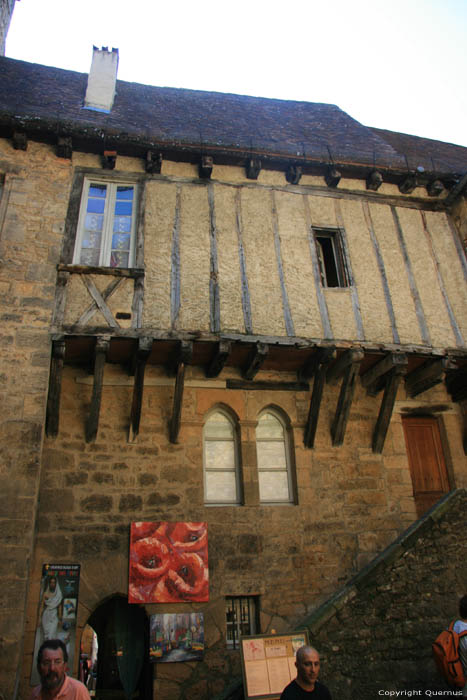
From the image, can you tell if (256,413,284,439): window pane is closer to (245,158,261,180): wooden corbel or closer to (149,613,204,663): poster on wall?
(149,613,204,663): poster on wall

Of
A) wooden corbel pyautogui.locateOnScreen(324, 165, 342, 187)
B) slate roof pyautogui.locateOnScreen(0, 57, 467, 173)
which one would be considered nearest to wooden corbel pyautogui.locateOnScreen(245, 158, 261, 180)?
slate roof pyautogui.locateOnScreen(0, 57, 467, 173)

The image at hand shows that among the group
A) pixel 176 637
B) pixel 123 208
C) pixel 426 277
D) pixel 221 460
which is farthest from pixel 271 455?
pixel 123 208

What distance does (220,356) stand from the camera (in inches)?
259

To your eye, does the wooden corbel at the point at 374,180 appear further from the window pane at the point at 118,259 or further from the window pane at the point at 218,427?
the window pane at the point at 218,427

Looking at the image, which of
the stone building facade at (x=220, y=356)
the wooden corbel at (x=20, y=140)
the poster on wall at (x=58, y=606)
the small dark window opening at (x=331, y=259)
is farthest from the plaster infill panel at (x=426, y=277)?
the wooden corbel at (x=20, y=140)

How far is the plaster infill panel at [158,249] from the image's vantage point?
668cm

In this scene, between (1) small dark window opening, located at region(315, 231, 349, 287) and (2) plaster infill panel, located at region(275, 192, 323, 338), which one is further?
(1) small dark window opening, located at region(315, 231, 349, 287)

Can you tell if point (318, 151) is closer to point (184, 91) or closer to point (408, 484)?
point (184, 91)

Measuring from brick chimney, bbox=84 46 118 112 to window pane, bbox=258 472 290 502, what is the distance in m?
6.14

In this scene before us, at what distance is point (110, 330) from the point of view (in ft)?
20.7

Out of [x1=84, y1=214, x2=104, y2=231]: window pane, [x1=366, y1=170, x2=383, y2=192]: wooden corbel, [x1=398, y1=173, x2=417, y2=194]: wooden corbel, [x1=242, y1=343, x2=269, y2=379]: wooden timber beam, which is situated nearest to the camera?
[x1=242, y1=343, x2=269, y2=379]: wooden timber beam

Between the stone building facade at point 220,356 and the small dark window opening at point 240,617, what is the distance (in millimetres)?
47

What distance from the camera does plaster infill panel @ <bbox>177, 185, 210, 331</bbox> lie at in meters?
6.76

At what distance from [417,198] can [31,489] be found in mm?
6891
